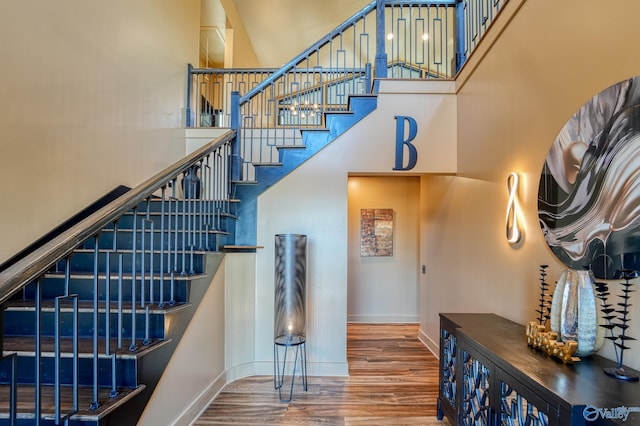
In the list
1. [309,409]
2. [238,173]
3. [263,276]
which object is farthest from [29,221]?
[309,409]

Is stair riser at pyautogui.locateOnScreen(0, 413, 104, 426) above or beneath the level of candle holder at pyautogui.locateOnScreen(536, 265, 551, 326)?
beneath

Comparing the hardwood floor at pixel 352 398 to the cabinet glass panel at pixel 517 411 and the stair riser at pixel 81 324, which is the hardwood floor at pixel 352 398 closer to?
the stair riser at pixel 81 324

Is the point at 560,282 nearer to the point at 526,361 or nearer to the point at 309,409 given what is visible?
the point at 526,361

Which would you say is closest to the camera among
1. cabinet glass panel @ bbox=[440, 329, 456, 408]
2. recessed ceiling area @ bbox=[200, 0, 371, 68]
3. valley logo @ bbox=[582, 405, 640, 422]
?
valley logo @ bbox=[582, 405, 640, 422]

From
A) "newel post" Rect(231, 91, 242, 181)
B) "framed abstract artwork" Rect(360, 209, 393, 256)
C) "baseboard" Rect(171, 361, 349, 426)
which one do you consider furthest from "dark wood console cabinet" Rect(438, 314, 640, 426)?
"framed abstract artwork" Rect(360, 209, 393, 256)

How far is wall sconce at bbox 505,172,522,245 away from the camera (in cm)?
246

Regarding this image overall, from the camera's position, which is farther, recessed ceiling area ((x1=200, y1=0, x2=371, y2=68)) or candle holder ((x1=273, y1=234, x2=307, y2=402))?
recessed ceiling area ((x1=200, y1=0, x2=371, y2=68))

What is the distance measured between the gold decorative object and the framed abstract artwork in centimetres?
414

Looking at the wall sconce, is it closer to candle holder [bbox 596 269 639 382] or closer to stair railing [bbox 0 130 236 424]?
candle holder [bbox 596 269 639 382]

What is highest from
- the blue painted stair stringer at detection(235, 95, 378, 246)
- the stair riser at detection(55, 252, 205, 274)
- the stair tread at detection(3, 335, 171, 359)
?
the blue painted stair stringer at detection(235, 95, 378, 246)

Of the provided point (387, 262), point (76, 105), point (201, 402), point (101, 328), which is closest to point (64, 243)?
point (101, 328)

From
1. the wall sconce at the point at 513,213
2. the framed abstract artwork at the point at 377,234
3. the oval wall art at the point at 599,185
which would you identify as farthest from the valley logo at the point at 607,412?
the framed abstract artwork at the point at 377,234

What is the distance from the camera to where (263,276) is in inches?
149

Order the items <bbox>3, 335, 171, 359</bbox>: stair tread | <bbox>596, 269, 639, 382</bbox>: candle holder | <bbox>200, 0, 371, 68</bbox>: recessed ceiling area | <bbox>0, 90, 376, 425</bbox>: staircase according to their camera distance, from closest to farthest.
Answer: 1. <bbox>596, 269, 639, 382</bbox>: candle holder
2. <bbox>0, 90, 376, 425</bbox>: staircase
3. <bbox>3, 335, 171, 359</bbox>: stair tread
4. <bbox>200, 0, 371, 68</bbox>: recessed ceiling area
